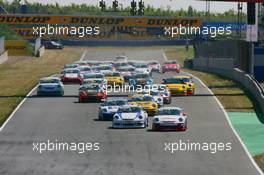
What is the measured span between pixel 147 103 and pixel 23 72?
4138cm

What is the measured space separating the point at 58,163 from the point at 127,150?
4234mm

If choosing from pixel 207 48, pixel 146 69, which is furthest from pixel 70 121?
pixel 207 48

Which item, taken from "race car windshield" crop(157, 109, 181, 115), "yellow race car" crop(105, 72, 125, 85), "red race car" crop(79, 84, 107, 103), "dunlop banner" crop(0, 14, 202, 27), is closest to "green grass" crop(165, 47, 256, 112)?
"yellow race car" crop(105, 72, 125, 85)

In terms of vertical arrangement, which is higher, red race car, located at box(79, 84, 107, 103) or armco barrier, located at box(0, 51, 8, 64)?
red race car, located at box(79, 84, 107, 103)

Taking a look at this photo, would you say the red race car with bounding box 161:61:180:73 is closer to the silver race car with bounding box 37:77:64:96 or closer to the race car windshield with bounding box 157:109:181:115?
the silver race car with bounding box 37:77:64:96

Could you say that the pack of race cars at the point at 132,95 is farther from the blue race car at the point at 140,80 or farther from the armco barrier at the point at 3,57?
the armco barrier at the point at 3,57

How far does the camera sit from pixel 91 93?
59.8 metres

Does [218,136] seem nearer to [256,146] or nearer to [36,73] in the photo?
[256,146]

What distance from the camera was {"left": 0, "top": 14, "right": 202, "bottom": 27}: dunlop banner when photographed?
4291 inches

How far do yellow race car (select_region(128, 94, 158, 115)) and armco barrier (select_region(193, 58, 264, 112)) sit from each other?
5.77 meters

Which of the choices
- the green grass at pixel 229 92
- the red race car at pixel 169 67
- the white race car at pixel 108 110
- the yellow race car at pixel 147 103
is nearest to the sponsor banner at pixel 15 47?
the red race car at pixel 169 67

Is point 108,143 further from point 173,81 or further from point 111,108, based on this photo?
point 173,81

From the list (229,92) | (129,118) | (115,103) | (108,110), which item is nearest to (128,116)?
(129,118)

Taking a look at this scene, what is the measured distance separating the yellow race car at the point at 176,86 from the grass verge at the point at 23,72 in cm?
881
